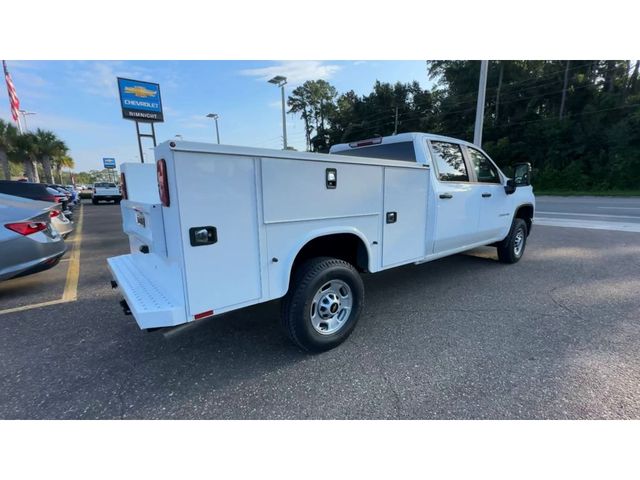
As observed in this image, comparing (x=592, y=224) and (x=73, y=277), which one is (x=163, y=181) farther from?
(x=592, y=224)

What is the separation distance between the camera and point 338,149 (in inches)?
188

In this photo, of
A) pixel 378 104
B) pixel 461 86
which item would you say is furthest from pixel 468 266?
pixel 378 104

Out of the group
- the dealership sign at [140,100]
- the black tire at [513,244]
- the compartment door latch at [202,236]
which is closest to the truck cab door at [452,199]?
the black tire at [513,244]

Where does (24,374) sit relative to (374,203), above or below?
below

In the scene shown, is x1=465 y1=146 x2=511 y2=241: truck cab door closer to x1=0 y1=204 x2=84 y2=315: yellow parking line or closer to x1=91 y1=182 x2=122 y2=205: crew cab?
x1=0 y1=204 x2=84 y2=315: yellow parking line

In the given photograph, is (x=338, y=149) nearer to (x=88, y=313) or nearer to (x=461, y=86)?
(x=88, y=313)

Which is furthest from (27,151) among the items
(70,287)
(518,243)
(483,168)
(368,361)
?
(518,243)

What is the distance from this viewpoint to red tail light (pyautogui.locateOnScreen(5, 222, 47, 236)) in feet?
12.7

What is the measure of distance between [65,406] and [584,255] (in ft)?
26.1

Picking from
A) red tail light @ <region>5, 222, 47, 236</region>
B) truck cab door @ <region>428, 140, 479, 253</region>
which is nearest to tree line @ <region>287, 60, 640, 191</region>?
truck cab door @ <region>428, 140, 479, 253</region>

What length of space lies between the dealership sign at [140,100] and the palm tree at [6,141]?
18.9 m

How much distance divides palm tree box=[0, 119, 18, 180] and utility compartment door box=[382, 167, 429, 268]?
45.1 meters

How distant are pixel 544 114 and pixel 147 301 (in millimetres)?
39335

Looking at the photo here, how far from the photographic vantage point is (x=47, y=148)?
4038 centimetres
